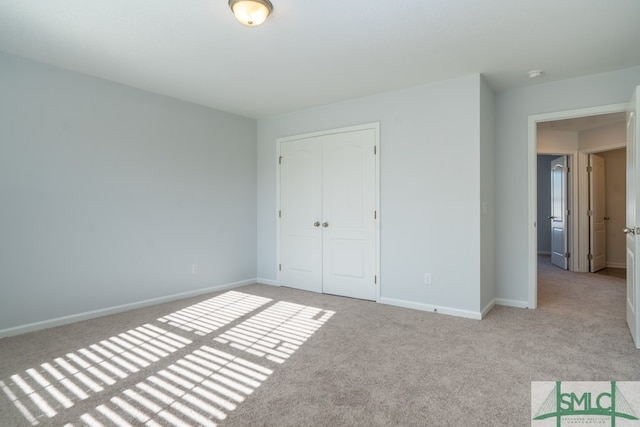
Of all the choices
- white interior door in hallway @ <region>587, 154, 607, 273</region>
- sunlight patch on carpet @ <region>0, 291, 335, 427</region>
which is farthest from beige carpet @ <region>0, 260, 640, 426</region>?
white interior door in hallway @ <region>587, 154, 607, 273</region>

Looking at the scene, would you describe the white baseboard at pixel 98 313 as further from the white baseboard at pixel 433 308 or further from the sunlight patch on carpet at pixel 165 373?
the white baseboard at pixel 433 308

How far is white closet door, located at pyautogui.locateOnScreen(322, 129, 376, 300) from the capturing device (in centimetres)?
414

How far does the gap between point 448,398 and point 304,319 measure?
170 cm

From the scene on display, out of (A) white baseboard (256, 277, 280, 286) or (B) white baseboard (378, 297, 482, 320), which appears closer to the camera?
(B) white baseboard (378, 297, 482, 320)

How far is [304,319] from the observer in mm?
3443

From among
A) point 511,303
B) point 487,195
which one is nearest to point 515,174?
point 487,195

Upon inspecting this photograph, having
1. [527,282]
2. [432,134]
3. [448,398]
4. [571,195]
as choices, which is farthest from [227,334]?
[571,195]

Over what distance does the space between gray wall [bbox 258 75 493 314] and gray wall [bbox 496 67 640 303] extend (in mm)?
270

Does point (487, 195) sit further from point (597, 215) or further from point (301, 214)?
point (597, 215)

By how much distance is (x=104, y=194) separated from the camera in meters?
3.55

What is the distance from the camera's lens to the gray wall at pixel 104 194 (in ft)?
9.94

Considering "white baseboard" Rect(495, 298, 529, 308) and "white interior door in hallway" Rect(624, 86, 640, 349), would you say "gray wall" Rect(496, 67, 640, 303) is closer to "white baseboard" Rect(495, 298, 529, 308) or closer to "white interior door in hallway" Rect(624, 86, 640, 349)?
"white baseboard" Rect(495, 298, 529, 308)

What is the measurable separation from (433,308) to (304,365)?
6.02ft

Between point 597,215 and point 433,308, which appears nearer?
point 433,308
